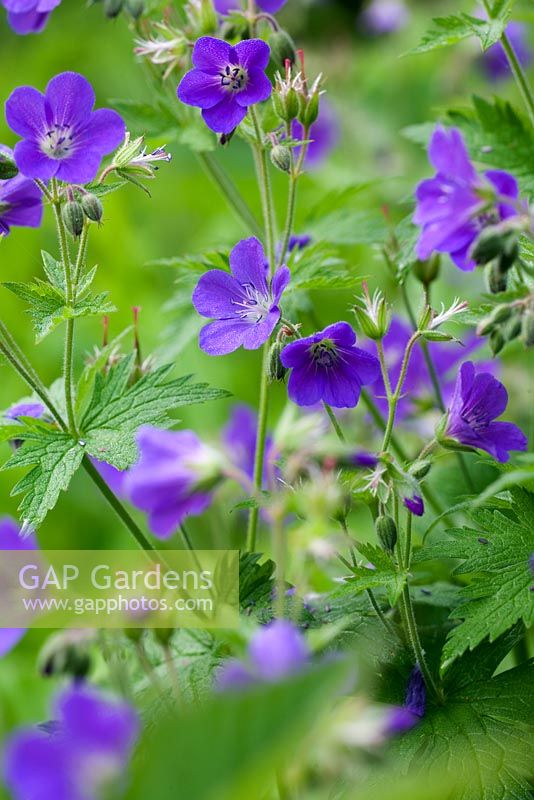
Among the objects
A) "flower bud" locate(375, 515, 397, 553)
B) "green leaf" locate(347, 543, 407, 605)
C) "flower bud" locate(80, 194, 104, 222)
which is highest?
"flower bud" locate(80, 194, 104, 222)

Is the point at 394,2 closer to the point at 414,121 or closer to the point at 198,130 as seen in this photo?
the point at 414,121

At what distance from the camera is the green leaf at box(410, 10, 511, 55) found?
1.55 metres

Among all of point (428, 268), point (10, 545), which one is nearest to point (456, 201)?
point (428, 268)

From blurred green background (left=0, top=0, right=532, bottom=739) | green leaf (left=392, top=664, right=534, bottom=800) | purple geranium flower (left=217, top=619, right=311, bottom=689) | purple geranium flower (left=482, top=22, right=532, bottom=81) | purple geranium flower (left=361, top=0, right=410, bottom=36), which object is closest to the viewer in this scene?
purple geranium flower (left=217, top=619, right=311, bottom=689)

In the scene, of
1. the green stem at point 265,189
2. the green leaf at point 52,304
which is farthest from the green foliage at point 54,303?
the green stem at point 265,189

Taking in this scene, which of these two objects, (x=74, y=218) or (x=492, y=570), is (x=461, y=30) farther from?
(x=492, y=570)

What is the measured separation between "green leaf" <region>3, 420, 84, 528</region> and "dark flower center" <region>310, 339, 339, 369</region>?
1.22 feet

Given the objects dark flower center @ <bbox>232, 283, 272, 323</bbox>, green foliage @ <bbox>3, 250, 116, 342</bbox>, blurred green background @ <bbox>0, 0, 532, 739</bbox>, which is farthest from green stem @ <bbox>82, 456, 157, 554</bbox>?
blurred green background @ <bbox>0, 0, 532, 739</bbox>

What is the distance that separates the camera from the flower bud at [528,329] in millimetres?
1113

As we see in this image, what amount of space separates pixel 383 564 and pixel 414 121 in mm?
3231

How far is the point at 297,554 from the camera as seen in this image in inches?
37.5

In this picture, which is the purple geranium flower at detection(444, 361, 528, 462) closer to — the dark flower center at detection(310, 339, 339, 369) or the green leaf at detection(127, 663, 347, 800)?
the dark flower center at detection(310, 339, 339, 369)

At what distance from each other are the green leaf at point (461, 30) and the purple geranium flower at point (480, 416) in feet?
1.78

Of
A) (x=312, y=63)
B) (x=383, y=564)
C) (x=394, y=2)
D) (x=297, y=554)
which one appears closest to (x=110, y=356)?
(x=383, y=564)
